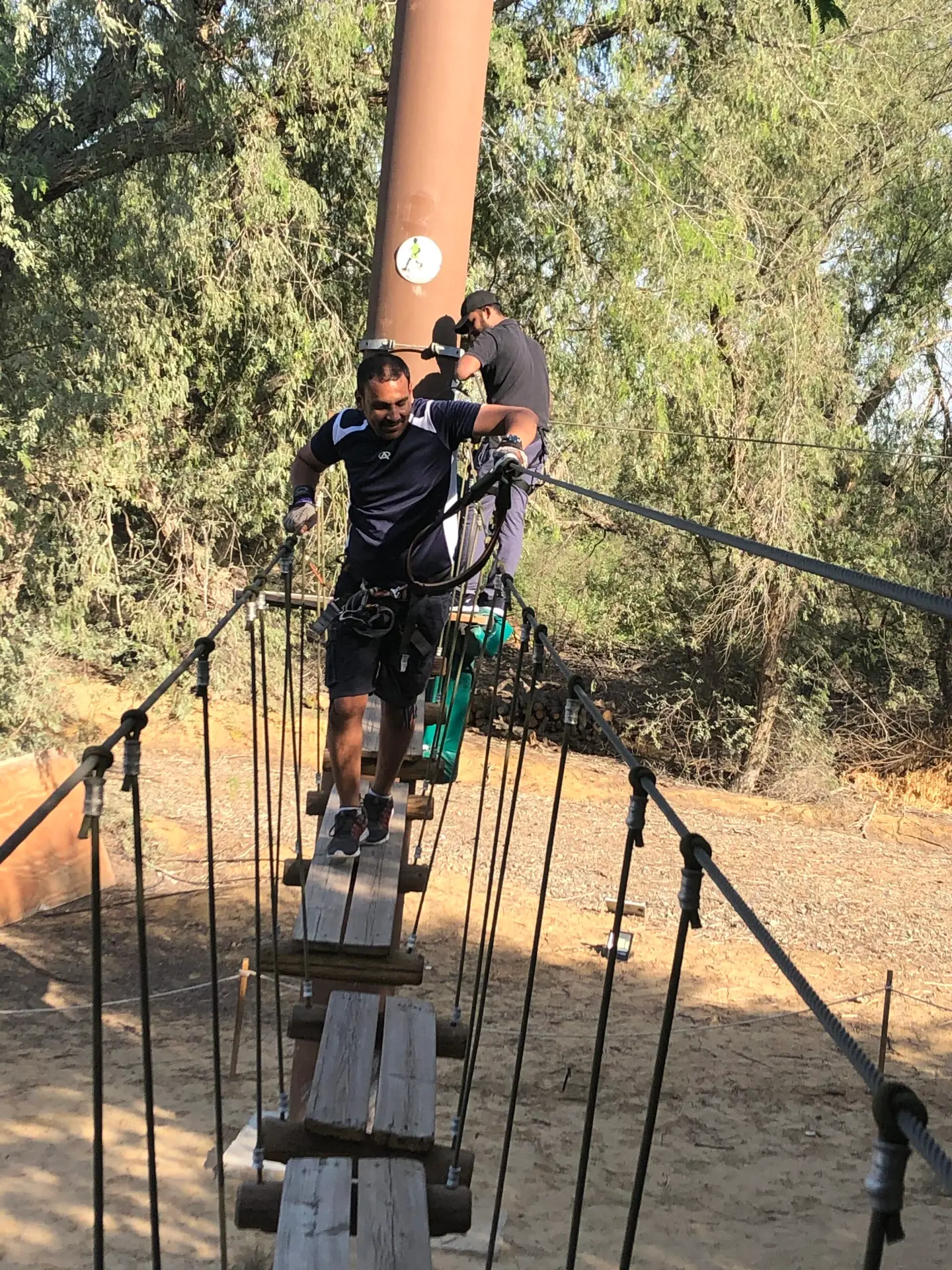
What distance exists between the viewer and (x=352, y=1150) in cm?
222

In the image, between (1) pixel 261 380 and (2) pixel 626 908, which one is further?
(1) pixel 261 380

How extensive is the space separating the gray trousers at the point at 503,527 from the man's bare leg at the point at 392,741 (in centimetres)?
108

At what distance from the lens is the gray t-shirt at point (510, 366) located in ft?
13.2

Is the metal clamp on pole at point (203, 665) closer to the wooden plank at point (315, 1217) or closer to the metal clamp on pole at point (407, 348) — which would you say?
the wooden plank at point (315, 1217)

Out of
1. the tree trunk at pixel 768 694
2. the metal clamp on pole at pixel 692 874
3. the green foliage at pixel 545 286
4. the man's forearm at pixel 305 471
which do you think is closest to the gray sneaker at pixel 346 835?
the man's forearm at pixel 305 471

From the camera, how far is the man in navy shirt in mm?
2785

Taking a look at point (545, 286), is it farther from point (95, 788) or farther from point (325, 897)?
point (95, 788)

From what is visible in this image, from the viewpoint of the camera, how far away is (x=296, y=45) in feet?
22.7

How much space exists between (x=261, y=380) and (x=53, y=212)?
1729mm

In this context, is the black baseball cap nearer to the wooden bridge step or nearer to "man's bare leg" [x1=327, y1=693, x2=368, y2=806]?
"man's bare leg" [x1=327, y1=693, x2=368, y2=806]

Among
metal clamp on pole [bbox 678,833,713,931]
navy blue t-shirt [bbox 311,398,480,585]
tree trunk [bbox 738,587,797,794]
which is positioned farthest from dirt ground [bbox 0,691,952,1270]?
metal clamp on pole [bbox 678,833,713,931]

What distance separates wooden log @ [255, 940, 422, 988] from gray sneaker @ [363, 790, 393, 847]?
17.0 inches

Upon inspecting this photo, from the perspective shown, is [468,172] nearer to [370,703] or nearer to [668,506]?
[370,703]

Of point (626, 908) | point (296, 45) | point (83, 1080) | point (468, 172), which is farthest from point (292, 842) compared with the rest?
point (468, 172)
